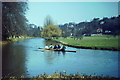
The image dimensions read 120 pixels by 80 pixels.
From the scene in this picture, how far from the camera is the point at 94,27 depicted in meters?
3.18

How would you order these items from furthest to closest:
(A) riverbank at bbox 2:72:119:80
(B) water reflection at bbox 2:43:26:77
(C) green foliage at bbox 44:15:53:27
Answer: (C) green foliage at bbox 44:15:53:27 < (B) water reflection at bbox 2:43:26:77 < (A) riverbank at bbox 2:72:119:80

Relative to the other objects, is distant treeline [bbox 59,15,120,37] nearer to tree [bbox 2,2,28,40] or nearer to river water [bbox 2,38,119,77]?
river water [bbox 2,38,119,77]

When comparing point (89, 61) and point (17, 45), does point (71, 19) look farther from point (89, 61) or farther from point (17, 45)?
point (17, 45)

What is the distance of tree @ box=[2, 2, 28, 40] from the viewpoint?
10.3 ft

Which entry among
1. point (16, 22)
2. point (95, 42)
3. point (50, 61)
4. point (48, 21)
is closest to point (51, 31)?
point (48, 21)

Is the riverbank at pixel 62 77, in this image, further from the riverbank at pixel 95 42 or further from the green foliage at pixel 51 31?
the green foliage at pixel 51 31

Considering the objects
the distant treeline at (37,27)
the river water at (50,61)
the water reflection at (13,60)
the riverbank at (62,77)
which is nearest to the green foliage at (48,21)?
the distant treeline at (37,27)

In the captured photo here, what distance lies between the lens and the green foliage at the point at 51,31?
3.19 m

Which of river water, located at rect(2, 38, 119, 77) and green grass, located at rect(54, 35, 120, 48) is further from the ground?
green grass, located at rect(54, 35, 120, 48)

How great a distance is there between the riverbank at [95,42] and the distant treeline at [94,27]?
0.09 metres

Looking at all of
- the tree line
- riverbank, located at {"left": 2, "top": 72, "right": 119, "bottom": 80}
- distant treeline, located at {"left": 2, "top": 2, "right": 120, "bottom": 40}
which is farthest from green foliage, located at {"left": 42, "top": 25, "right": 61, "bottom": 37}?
riverbank, located at {"left": 2, "top": 72, "right": 119, "bottom": 80}

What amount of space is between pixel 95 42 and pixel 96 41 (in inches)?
1.2

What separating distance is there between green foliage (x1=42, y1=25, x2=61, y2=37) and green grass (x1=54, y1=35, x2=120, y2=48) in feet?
0.40

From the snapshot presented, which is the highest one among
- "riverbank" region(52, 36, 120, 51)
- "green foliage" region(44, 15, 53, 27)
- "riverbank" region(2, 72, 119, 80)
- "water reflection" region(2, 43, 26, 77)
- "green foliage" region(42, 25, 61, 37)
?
"green foliage" region(44, 15, 53, 27)
